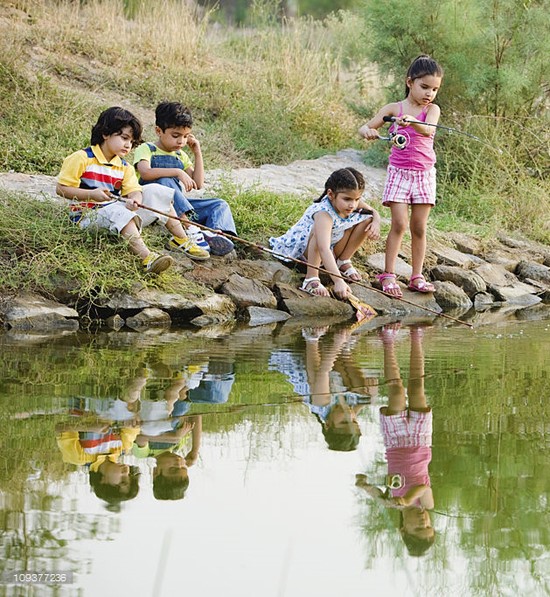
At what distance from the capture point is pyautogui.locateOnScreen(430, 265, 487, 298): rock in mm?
8484

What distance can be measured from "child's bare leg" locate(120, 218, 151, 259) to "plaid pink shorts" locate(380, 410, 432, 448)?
3.20 m

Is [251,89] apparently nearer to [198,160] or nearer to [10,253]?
[198,160]

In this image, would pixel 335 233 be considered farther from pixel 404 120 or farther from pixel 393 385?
pixel 393 385

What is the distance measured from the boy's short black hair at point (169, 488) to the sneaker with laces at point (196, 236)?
4398mm

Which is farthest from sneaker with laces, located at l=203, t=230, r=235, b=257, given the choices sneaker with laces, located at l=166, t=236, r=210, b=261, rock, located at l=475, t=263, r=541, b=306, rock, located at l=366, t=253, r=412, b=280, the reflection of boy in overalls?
rock, located at l=475, t=263, r=541, b=306

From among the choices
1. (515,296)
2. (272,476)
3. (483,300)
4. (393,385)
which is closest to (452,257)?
(483,300)

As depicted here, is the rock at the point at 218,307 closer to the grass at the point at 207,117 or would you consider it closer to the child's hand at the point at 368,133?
the grass at the point at 207,117

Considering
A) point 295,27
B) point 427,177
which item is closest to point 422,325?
point 427,177

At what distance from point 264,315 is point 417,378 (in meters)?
2.48

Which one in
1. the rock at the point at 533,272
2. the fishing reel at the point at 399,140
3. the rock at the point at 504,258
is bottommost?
the rock at the point at 533,272

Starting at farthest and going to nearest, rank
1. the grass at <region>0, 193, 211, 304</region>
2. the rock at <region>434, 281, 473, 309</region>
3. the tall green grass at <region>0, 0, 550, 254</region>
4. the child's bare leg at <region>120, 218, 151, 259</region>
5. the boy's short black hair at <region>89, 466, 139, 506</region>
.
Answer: the tall green grass at <region>0, 0, 550, 254</region> → the rock at <region>434, 281, 473, 309</region> → the child's bare leg at <region>120, 218, 151, 259</region> → the grass at <region>0, 193, 211, 304</region> → the boy's short black hair at <region>89, 466, 139, 506</region>

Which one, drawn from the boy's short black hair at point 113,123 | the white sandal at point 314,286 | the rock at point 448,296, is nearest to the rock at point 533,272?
the rock at point 448,296

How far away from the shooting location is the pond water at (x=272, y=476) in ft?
8.39

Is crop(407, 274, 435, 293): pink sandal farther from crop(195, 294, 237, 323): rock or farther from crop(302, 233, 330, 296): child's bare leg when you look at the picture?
crop(195, 294, 237, 323): rock
